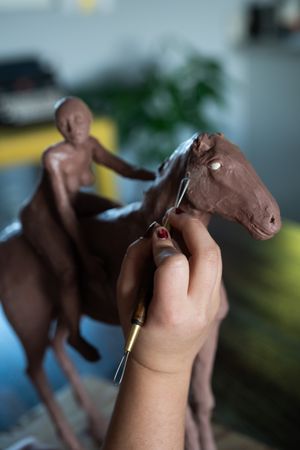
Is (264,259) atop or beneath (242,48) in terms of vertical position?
beneath

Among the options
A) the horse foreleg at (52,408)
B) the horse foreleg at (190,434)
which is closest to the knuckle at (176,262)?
the horse foreleg at (190,434)

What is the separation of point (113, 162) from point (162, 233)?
0.24 metres

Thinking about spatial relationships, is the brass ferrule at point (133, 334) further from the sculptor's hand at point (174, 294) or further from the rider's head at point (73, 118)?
the rider's head at point (73, 118)

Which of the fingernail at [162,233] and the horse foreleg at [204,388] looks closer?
the fingernail at [162,233]

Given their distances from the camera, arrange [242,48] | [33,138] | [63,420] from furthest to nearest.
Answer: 1. [242,48]
2. [33,138]
3. [63,420]

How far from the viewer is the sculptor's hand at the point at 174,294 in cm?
51

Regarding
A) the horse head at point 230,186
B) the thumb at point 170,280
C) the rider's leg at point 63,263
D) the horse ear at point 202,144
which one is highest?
the horse ear at point 202,144

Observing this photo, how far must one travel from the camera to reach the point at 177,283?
50 centimetres

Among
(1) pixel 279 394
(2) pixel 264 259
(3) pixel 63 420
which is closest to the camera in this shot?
(3) pixel 63 420

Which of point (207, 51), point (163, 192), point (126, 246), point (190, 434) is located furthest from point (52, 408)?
point (207, 51)

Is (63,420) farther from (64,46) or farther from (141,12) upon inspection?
(141,12)

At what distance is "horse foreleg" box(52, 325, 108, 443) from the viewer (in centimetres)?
94

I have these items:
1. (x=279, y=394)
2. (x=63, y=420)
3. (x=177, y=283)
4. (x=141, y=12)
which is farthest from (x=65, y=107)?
(x=141, y=12)

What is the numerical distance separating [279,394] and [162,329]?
587mm
